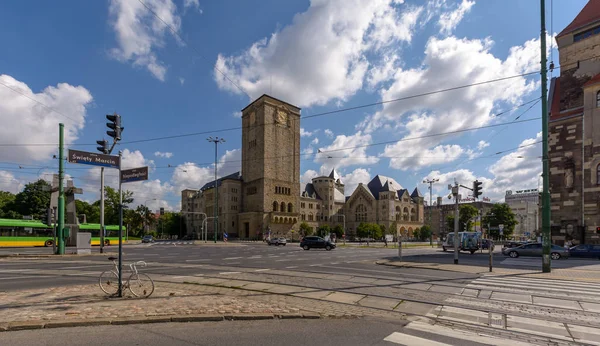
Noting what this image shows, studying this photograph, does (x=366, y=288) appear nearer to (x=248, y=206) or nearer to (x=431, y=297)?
(x=431, y=297)

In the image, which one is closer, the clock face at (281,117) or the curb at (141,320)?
the curb at (141,320)

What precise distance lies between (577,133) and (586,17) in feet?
42.8

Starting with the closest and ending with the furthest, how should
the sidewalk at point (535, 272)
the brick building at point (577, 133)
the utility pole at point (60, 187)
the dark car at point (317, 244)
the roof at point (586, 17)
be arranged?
1. the sidewalk at point (535, 272)
2. the utility pole at point (60, 187)
3. the brick building at point (577, 133)
4. the roof at point (586, 17)
5. the dark car at point (317, 244)

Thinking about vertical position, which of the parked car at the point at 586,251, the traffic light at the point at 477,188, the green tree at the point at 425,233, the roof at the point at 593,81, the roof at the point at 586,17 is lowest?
the green tree at the point at 425,233

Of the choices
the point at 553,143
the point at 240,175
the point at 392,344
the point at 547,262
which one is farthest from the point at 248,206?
the point at 392,344

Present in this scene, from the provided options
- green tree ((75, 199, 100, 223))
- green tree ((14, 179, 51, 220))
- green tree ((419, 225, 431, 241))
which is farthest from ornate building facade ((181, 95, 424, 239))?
green tree ((14, 179, 51, 220))

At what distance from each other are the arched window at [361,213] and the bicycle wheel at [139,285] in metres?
115

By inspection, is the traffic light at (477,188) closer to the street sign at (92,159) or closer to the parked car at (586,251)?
the parked car at (586,251)

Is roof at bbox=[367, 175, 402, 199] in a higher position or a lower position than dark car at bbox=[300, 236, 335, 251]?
higher

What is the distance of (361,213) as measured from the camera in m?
121

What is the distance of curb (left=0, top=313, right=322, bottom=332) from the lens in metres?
5.74

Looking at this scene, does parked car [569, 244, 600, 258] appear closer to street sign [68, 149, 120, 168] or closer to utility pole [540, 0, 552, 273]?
A: utility pole [540, 0, 552, 273]

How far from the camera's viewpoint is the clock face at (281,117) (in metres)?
92.3

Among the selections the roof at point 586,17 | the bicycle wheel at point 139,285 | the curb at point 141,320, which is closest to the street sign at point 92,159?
the bicycle wheel at point 139,285
